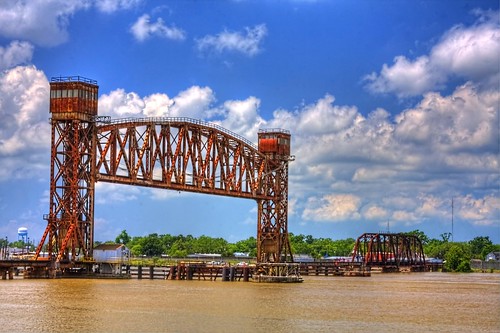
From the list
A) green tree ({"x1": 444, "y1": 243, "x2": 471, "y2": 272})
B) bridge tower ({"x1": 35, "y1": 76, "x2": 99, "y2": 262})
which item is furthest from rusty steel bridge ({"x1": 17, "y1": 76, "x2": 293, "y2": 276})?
green tree ({"x1": 444, "y1": 243, "x2": 471, "y2": 272})

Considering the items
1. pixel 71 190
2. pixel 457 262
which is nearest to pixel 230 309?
pixel 71 190

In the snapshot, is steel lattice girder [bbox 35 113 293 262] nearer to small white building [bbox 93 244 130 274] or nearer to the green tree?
small white building [bbox 93 244 130 274]

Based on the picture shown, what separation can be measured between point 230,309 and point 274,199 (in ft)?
221

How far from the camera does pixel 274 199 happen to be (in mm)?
132875

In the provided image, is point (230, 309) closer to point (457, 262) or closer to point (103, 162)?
point (103, 162)

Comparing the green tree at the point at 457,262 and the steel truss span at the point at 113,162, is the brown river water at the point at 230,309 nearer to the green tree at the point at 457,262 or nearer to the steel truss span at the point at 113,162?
the steel truss span at the point at 113,162

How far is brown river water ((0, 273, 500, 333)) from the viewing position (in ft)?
178

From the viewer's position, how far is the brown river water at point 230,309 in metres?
54.4

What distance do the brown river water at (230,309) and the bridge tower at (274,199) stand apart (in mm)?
37297

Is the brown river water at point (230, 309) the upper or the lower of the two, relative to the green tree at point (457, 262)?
lower

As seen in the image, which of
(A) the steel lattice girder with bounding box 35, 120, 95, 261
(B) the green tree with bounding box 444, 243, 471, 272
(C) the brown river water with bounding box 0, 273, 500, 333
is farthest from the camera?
(B) the green tree with bounding box 444, 243, 471, 272

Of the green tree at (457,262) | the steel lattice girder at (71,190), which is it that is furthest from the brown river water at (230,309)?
the green tree at (457,262)

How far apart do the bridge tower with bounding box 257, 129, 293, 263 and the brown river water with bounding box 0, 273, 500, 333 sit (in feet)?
122

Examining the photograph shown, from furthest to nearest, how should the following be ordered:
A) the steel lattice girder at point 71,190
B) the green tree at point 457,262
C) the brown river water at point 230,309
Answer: the green tree at point 457,262 → the steel lattice girder at point 71,190 → the brown river water at point 230,309
